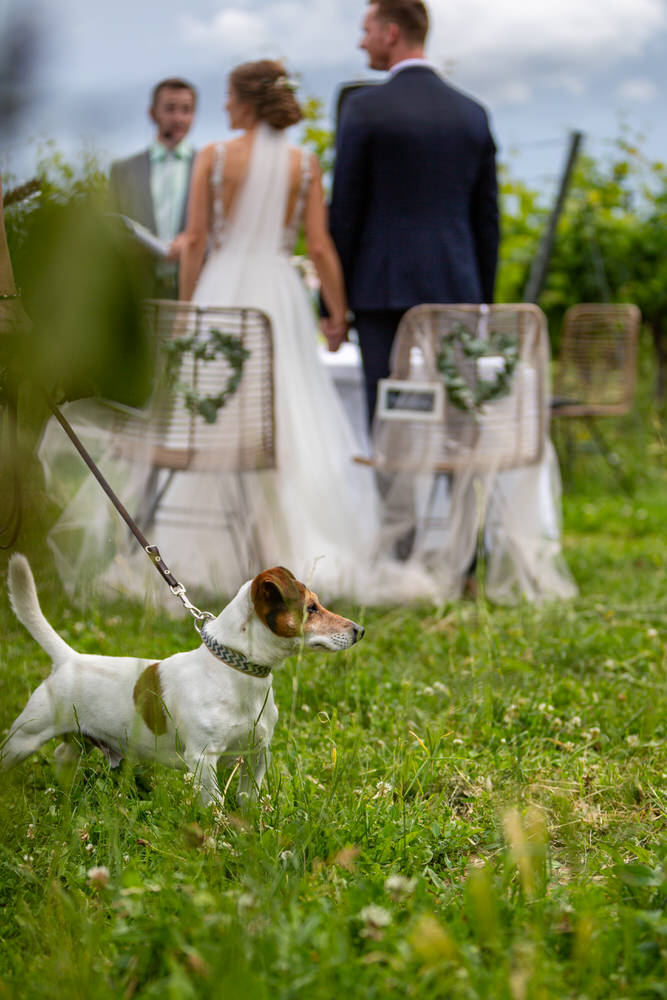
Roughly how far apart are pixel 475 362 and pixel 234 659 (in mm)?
2508

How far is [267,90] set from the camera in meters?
4.25

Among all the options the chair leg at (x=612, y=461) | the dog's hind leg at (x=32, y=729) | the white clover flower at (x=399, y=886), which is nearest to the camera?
the white clover flower at (x=399, y=886)

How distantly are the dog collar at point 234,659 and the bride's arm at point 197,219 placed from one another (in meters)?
2.66

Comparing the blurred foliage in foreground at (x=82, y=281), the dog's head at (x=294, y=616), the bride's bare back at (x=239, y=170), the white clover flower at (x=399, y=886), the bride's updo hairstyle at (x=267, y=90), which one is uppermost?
the bride's updo hairstyle at (x=267, y=90)

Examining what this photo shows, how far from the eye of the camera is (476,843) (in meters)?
1.91

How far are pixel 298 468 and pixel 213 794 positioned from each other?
2625 millimetres

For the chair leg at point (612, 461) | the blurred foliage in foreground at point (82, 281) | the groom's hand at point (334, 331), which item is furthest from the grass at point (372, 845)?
the chair leg at point (612, 461)

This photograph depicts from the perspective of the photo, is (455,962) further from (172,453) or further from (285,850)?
(172,453)

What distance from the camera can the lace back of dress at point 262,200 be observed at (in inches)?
169

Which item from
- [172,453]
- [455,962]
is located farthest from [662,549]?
[455,962]

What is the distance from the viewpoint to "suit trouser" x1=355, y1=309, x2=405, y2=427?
14.0ft

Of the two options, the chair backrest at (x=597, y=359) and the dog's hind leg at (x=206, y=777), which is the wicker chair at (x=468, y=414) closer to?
the dog's hind leg at (x=206, y=777)

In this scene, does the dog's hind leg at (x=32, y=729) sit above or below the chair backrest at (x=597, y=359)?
below

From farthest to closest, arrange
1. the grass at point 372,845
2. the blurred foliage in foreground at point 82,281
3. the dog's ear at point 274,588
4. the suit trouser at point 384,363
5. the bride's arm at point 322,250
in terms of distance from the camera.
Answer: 1. the bride's arm at point 322,250
2. the suit trouser at point 384,363
3. the dog's ear at point 274,588
4. the grass at point 372,845
5. the blurred foliage in foreground at point 82,281
